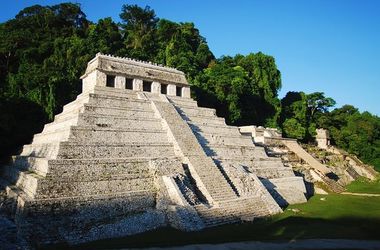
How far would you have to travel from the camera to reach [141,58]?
43.8m

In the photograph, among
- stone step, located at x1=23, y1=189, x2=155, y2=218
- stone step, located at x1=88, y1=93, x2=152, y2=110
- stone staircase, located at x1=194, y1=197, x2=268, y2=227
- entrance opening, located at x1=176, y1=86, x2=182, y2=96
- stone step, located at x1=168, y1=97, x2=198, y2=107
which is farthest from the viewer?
entrance opening, located at x1=176, y1=86, x2=182, y2=96

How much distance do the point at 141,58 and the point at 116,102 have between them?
846 inches

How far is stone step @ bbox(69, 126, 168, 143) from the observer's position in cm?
1889

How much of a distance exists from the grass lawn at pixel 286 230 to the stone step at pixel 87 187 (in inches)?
117

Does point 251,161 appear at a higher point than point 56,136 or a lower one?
lower

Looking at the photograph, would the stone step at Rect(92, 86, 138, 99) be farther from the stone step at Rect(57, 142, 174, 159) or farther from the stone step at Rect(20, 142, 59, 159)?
the stone step at Rect(57, 142, 174, 159)

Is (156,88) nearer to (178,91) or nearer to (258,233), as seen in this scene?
(178,91)

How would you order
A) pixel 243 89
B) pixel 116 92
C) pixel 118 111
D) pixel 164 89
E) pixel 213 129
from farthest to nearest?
pixel 243 89
pixel 164 89
pixel 213 129
pixel 116 92
pixel 118 111

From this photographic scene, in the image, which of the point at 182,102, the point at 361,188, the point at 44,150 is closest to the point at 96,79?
the point at 182,102

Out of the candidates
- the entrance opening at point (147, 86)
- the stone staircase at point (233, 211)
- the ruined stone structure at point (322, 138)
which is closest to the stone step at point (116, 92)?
the entrance opening at point (147, 86)

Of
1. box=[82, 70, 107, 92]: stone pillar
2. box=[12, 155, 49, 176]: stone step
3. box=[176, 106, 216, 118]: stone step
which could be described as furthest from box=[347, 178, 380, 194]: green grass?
box=[12, 155, 49, 176]: stone step

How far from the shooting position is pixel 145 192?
17578 millimetres

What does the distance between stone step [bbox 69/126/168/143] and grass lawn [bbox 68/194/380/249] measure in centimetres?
685

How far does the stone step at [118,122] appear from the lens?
800 inches
